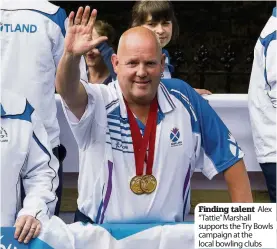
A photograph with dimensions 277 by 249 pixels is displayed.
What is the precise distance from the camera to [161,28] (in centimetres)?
442

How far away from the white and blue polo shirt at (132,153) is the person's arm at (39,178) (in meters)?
0.19

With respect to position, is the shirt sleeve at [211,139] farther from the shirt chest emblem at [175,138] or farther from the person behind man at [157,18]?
the person behind man at [157,18]

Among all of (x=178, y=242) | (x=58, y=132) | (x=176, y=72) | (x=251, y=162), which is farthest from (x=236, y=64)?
(x=178, y=242)

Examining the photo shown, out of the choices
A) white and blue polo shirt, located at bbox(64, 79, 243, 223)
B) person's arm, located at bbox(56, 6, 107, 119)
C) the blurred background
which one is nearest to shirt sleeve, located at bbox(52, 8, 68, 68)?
white and blue polo shirt, located at bbox(64, 79, 243, 223)

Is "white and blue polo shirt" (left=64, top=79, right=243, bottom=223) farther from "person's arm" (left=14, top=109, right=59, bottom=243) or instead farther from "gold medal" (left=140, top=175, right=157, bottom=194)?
"person's arm" (left=14, top=109, right=59, bottom=243)

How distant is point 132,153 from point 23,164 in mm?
470

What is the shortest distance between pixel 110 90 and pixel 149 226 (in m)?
0.66

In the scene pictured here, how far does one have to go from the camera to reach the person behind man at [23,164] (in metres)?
3.09

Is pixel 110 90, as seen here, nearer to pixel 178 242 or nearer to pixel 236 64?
pixel 178 242

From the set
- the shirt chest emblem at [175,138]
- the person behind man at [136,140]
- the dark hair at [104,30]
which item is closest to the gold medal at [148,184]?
the person behind man at [136,140]

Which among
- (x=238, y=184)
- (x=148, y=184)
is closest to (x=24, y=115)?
(x=148, y=184)

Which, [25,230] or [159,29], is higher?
[159,29]

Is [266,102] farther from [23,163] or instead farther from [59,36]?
[23,163]

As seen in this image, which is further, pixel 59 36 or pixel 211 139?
pixel 59 36
